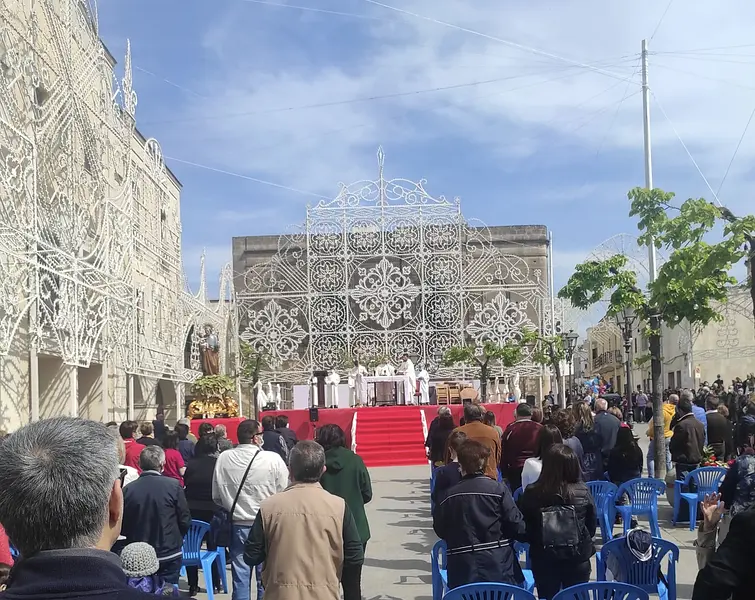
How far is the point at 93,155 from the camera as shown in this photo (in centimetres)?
1936

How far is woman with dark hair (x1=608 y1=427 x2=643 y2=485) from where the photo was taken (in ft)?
30.6

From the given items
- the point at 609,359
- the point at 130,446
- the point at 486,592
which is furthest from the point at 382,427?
the point at 609,359

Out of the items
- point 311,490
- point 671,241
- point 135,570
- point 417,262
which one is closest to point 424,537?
point 671,241

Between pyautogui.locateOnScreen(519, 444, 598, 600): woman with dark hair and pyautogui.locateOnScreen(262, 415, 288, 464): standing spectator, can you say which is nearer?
pyautogui.locateOnScreen(519, 444, 598, 600): woman with dark hair

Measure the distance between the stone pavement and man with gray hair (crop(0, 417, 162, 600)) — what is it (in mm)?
5871

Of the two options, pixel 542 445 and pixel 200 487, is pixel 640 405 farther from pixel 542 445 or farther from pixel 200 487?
pixel 542 445

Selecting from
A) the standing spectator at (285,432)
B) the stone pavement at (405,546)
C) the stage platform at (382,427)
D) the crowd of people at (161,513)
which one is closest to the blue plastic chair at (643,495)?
the stone pavement at (405,546)

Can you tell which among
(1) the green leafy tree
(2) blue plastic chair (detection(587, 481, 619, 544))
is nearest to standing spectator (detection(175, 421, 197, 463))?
(2) blue plastic chair (detection(587, 481, 619, 544))

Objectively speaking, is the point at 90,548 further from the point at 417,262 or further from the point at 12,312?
the point at 417,262

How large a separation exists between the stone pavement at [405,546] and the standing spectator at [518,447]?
1327mm

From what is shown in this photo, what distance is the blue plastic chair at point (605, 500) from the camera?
8.16 meters

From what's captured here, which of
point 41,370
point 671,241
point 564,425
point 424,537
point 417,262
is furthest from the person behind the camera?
point 417,262

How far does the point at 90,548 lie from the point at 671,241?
10.9 meters

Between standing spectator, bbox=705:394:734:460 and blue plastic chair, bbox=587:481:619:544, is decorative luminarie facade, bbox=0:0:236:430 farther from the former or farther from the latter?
standing spectator, bbox=705:394:734:460
